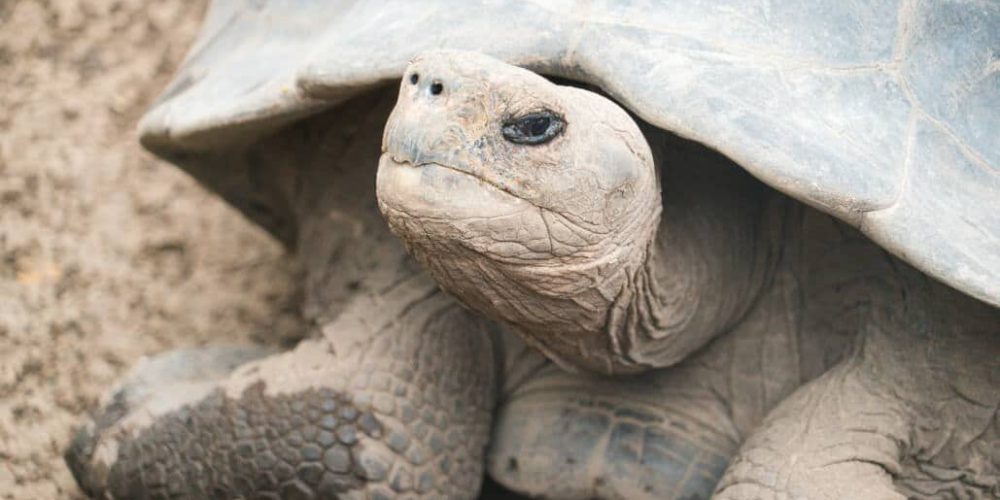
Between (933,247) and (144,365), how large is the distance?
70.1 inches

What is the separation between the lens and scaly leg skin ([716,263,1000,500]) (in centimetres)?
241

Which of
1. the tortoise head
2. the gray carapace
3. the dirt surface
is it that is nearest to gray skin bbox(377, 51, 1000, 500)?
the tortoise head

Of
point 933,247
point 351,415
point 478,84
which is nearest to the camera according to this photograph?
point 478,84

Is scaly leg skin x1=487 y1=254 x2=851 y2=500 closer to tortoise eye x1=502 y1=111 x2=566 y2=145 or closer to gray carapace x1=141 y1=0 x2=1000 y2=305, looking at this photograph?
gray carapace x1=141 y1=0 x2=1000 y2=305

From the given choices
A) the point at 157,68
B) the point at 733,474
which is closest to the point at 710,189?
the point at 733,474

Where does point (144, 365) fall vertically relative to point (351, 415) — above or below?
below

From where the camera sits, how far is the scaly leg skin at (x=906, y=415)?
2406 mm

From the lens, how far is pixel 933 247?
7.00 feet

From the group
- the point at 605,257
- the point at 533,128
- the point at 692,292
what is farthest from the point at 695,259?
the point at 533,128

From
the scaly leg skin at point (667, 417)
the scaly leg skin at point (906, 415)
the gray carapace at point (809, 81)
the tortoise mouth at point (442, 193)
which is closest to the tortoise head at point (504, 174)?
the tortoise mouth at point (442, 193)

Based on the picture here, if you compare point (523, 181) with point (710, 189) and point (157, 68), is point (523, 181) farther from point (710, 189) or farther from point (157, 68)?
point (157, 68)

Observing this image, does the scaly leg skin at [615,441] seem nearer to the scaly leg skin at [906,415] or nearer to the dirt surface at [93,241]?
the scaly leg skin at [906,415]

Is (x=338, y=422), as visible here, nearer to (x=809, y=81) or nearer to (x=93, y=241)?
(x=809, y=81)

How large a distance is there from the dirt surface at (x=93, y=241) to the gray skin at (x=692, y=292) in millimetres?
1053
